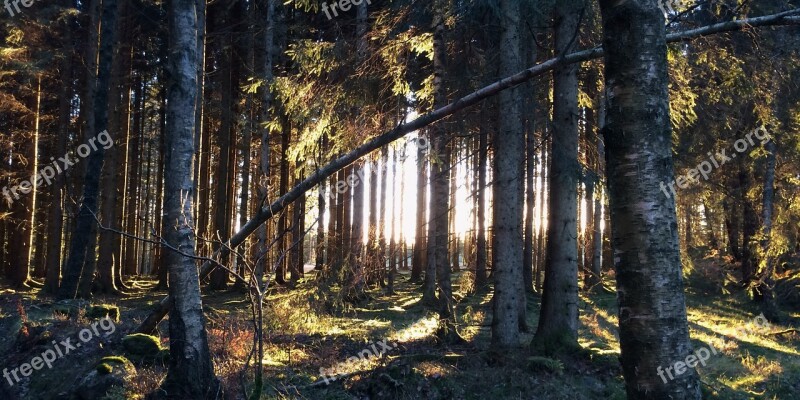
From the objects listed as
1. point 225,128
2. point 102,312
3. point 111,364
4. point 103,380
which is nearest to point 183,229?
point 103,380

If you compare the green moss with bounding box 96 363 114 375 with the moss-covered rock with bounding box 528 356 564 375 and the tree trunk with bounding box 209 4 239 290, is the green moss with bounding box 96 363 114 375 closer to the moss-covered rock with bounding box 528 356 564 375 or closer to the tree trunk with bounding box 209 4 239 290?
the moss-covered rock with bounding box 528 356 564 375

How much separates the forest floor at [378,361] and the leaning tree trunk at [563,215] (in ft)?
1.85

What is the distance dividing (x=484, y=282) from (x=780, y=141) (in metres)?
11.2

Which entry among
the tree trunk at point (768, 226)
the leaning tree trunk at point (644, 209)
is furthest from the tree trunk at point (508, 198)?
the tree trunk at point (768, 226)

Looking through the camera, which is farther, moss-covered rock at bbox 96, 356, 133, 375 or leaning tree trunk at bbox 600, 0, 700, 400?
moss-covered rock at bbox 96, 356, 133, 375

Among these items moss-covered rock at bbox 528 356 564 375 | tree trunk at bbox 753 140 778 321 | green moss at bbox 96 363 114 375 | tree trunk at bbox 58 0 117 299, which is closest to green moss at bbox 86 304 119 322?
tree trunk at bbox 58 0 117 299

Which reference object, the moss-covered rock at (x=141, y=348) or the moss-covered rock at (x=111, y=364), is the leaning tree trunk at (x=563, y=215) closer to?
the moss-covered rock at (x=141, y=348)

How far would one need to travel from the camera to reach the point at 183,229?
5945mm

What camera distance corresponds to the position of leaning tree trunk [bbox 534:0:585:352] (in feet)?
29.2

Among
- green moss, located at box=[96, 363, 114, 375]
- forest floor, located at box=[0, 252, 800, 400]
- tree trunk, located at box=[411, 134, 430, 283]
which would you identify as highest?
tree trunk, located at box=[411, 134, 430, 283]

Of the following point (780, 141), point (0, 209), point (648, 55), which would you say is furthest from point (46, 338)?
point (780, 141)

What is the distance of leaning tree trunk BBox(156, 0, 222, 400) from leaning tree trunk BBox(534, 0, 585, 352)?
18.9 ft

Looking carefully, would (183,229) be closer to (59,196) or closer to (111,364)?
(111,364)

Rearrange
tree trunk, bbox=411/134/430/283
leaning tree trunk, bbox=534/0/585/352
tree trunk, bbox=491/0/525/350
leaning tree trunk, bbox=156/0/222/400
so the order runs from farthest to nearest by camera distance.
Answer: tree trunk, bbox=411/134/430/283 → leaning tree trunk, bbox=534/0/585/352 → tree trunk, bbox=491/0/525/350 → leaning tree trunk, bbox=156/0/222/400
